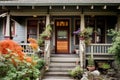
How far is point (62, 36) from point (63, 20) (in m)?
1.06

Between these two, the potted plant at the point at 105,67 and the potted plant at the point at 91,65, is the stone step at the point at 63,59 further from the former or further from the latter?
the potted plant at the point at 105,67

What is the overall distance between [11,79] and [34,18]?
46.3ft

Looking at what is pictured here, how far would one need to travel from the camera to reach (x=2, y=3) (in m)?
18.1

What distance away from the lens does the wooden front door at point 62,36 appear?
21.5 metres

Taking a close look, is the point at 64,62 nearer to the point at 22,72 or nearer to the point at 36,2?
the point at 36,2

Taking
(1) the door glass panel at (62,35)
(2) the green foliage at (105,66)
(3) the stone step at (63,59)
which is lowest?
(2) the green foliage at (105,66)

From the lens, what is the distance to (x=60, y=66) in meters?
17.8

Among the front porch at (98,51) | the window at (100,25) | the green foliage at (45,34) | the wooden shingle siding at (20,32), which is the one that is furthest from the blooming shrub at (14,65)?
the wooden shingle siding at (20,32)

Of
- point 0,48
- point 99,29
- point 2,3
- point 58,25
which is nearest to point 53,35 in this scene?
point 58,25

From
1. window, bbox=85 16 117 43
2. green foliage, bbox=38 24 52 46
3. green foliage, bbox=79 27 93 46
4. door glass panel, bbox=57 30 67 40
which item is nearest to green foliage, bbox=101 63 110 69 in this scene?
green foliage, bbox=79 27 93 46

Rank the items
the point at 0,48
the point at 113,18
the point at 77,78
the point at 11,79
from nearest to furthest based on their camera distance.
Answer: the point at 11,79
the point at 0,48
the point at 77,78
the point at 113,18

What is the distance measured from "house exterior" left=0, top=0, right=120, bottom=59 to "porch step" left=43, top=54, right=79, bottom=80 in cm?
123

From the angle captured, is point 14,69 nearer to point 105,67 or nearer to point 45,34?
point 45,34

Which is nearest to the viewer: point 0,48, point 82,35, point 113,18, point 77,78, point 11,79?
point 11,79
